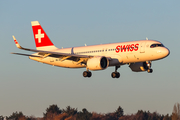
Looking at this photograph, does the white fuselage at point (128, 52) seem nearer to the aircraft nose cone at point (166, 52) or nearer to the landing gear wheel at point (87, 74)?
the aircraft nose cone at point (166, 52)

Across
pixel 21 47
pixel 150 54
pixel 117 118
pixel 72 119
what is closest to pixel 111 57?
pixel 150 54

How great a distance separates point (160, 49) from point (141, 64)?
899 centimetres

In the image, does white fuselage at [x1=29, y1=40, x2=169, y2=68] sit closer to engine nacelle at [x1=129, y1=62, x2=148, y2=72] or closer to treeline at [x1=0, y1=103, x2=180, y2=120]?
engine nacelle at [x1=129, y1=62, x2=148, y2=72]

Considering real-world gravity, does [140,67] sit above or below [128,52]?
below

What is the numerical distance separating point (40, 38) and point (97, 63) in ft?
66.0

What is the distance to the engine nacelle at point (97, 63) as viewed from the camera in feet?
215

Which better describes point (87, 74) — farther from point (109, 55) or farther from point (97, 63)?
point (109, 55)

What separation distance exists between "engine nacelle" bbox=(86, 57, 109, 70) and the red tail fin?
15733 millimetres

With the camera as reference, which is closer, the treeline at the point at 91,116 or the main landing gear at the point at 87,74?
Answer: the main landing gear at the point at 87,74

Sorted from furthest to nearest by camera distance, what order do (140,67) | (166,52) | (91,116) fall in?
(91,116), (140,67), (166,52)

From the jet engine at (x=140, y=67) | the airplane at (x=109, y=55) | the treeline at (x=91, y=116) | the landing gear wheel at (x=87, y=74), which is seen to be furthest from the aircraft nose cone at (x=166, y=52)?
the treeline at (x=91, y=116)

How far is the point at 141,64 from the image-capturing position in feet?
239

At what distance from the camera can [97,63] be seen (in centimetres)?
6544

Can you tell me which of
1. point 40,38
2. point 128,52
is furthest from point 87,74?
point 40,38
